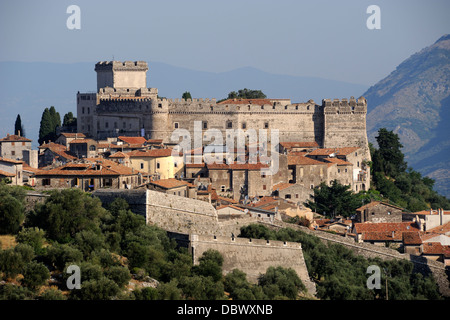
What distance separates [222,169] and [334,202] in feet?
21.7

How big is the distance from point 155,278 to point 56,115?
4036 cm

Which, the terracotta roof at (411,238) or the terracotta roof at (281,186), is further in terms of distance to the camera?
the terracotta roof at (281,186)

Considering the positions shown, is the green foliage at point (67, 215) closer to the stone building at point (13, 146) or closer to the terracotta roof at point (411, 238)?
the terracotta roof at point (411, 238)

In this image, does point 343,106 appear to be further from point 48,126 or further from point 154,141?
point 48,126

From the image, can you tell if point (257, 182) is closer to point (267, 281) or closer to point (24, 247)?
point (267, 281)

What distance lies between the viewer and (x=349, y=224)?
165 feet

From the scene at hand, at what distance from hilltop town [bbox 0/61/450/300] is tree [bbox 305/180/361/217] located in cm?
75

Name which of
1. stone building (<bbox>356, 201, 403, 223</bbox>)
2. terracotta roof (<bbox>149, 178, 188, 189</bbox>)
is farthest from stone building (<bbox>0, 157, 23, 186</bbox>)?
stone building (<bbox>356, 201, 403, 223</bbox>)

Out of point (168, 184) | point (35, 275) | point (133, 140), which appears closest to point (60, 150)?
point (133, 140)

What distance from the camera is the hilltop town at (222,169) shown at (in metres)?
39.4

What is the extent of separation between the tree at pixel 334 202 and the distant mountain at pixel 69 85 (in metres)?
46.3

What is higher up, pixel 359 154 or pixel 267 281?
pixel 359 154

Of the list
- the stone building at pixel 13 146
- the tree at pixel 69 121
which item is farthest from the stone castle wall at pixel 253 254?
the tree at pixel 69 121
